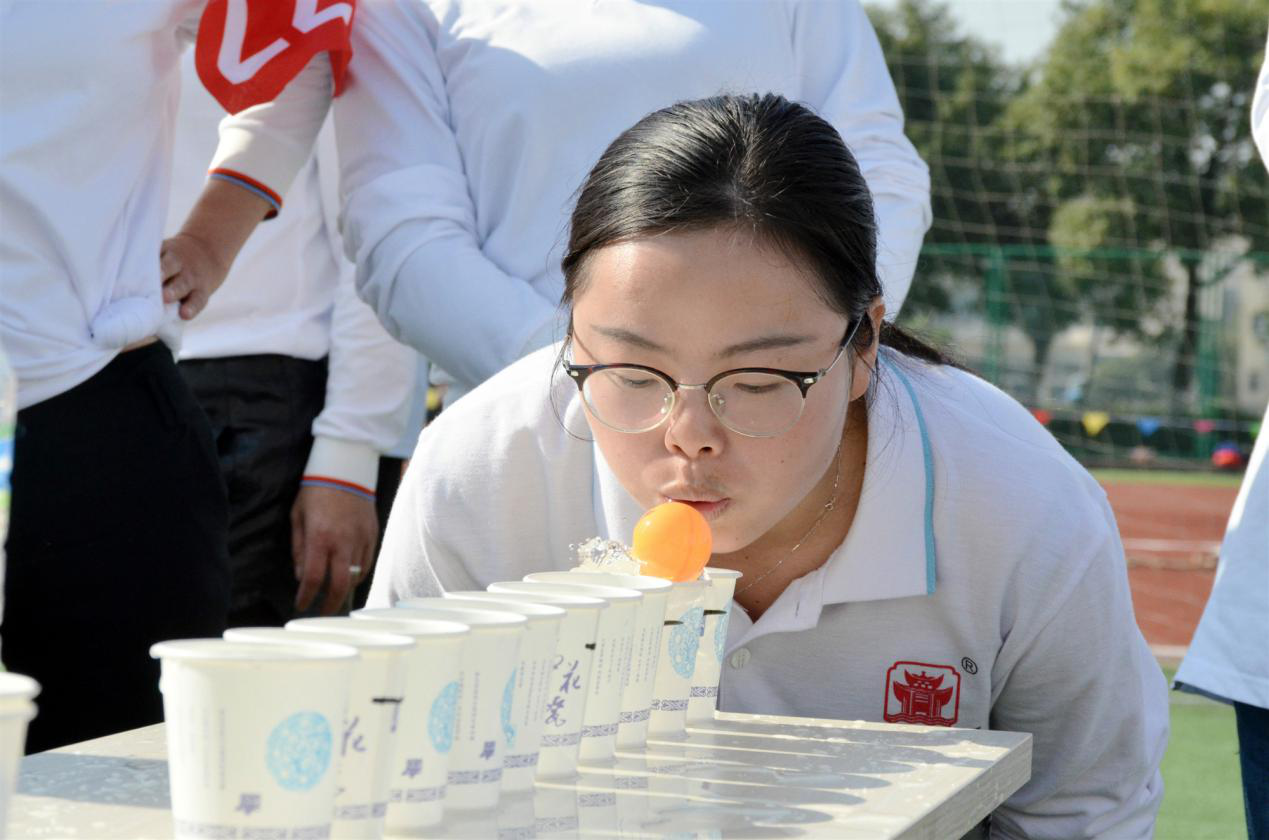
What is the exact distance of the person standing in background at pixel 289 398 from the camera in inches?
125

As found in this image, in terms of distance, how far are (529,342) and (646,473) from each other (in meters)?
0.78

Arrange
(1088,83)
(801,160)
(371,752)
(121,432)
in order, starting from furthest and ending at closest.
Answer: (1088,83) < (121,432) < (801,160) < (371,752)

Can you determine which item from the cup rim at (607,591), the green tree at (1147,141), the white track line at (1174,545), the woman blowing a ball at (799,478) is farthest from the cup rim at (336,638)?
the green tree at (1147,141)

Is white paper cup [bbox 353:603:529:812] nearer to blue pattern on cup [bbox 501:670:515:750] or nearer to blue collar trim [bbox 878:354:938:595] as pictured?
blue pattern on cup [bbox 501:670:515:750]

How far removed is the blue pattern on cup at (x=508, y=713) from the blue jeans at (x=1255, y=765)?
4.59 feet

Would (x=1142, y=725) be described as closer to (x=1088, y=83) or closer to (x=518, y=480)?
(x=518, y=480)

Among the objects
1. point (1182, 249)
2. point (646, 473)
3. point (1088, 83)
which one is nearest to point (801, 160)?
point (646, 473)

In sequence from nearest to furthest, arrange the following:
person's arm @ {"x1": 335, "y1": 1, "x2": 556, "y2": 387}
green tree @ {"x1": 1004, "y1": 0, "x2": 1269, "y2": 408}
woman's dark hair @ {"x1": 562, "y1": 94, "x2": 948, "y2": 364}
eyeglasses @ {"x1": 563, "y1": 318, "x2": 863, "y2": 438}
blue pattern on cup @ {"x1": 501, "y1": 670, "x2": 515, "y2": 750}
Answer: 1. blue pattern on cup @ {"x1": 501, "y1": 670, "x2": 515, "y2": 750}
2. eyeglasses @ {"x1": 563, "y1": 318, "x2": 863, "y2": 438}
3. woman's dark hair @ {"x1": 562, "y1": 94, "x2": 948, "y2": 364}
4. person's arm @ {"x1": 335, "y1": 1, "x2": 556, "y2": 387}
5. green tree @ {"x1": 1004, "y1": 0, "x2": 1269, "y2": 408}

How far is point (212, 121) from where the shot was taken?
10.4ft

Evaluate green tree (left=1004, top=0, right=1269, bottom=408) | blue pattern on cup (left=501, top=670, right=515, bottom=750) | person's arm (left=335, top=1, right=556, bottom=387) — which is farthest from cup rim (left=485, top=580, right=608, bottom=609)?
green tree (left=1004, top=0, right=1269, bottom=408)

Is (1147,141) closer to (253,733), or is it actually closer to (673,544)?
(673,544)

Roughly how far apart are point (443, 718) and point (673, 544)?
0.43 metres

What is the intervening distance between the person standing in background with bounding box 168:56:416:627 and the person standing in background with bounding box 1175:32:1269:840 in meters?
1.56

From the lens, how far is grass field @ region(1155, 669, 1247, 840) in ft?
13.9
